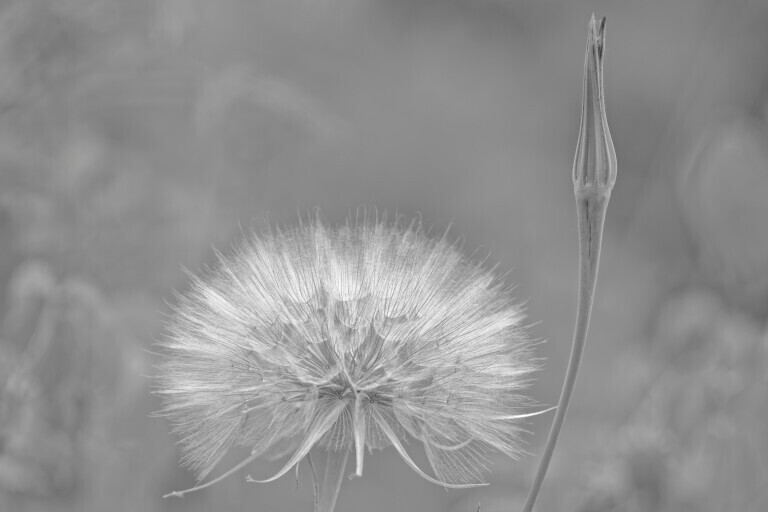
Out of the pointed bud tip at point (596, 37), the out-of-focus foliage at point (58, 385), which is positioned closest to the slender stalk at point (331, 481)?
the pointed bud tip at point (596, 37)

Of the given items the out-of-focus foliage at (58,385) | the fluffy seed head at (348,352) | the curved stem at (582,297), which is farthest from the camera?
the out-of-focus foliage at (58,385)

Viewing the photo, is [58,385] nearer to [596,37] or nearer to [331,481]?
[331,481]

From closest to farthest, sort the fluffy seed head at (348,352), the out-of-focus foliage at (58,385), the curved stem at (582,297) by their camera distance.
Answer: the curved stem at (582,297), the fluffy seed head at (348,352), the out-of-focus foliage at (58,385)

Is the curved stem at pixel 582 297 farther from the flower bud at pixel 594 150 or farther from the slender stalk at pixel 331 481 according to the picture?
the slender stalk at pixel 331 481

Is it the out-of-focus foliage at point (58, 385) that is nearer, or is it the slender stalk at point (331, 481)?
the slender stalk at point (331, 481)

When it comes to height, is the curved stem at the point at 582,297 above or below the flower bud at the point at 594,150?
below

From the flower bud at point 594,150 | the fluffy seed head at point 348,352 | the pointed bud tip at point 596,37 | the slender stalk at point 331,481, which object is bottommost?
the slender stalk at point 331,481

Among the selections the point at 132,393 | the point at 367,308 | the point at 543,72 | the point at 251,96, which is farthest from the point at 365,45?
the point at 367,308
